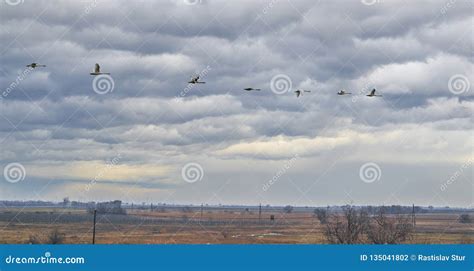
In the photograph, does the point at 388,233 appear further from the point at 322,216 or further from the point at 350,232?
the point at 322,216

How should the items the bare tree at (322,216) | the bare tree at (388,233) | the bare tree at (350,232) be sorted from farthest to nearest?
the bare tree at (322,216) < the bare tree at (350,232) < the bare tree at (388,233)

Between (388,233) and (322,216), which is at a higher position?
(322,216)

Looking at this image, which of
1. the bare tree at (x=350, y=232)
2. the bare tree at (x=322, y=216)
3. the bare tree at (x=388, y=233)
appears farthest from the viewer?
the bare tree at (x=322, y=216)

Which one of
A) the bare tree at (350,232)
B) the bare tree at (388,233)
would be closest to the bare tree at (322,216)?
the bare tree at (350,232)

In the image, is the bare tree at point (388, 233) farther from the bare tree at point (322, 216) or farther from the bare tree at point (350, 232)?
the bare tree at point (322, 216)

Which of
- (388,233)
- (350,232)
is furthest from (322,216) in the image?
(388,233)

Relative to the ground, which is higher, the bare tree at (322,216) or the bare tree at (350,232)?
the bare tree at (322,216)

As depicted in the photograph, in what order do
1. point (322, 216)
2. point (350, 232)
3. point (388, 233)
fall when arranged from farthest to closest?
point (322, 216) → point (350, 232) → point (388, 233)

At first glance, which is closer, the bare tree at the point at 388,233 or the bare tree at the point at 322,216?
the bare tree at the point at 388,233

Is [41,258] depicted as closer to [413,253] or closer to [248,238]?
[413,253]

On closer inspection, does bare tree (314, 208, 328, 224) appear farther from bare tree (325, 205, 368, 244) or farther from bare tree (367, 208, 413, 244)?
bare tree (367, 208, 413, 244)

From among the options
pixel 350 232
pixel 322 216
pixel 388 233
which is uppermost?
pixel 322 216

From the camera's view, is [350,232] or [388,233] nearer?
[388,233]

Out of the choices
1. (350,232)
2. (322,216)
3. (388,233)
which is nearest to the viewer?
(388,233)
